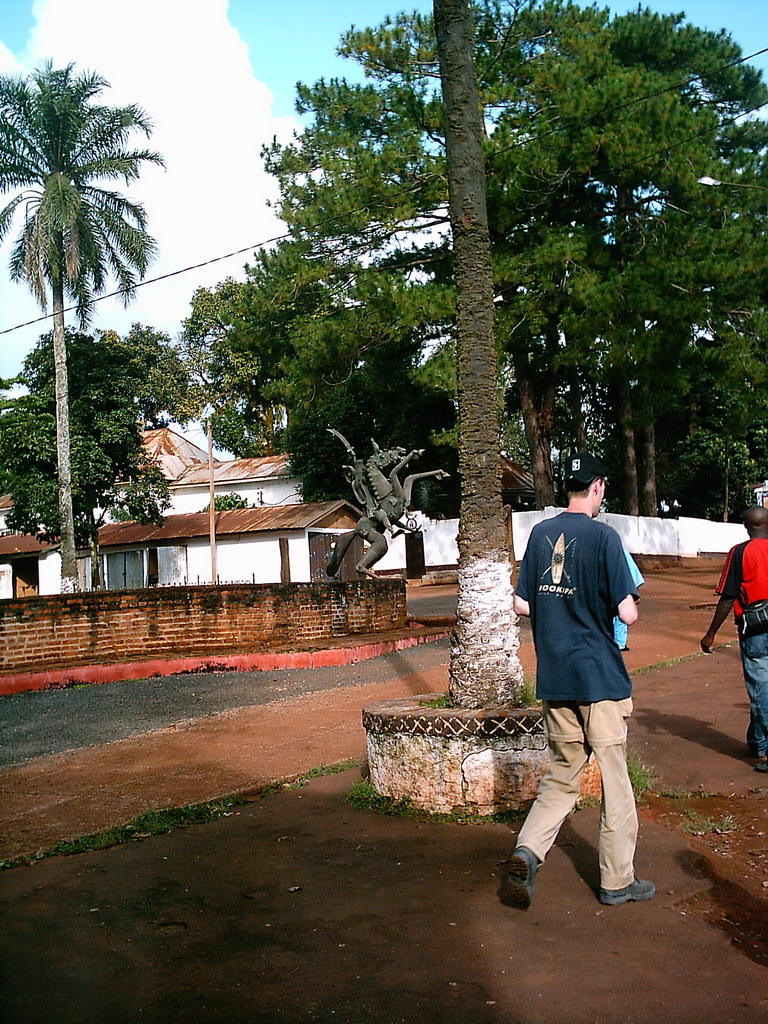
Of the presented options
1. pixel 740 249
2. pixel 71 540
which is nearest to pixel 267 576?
pixel 71 540

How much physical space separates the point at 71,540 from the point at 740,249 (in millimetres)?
18704

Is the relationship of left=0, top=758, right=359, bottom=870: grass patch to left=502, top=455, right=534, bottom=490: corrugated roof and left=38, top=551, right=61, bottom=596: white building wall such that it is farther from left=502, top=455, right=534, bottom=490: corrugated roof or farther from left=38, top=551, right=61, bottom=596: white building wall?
left=38, top=551, right=61, bottom=596: white building wall

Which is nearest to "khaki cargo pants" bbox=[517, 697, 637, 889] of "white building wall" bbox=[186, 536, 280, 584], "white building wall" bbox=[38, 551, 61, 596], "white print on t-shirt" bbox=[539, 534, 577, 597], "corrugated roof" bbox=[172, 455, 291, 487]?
"white print on t-shirt" bbox=[539, 534, 577, 597]

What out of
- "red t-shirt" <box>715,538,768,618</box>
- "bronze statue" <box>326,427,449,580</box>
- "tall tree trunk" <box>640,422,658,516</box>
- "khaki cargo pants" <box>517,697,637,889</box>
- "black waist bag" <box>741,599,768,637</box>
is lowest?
"khaki cargo pants" <box>517,697,637,889</box>

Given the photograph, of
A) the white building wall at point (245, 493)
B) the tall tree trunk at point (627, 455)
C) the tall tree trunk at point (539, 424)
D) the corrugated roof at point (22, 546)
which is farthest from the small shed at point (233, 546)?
the tall tree trunk at point (627, 455)

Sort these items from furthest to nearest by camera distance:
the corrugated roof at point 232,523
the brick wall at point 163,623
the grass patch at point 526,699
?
1. the corrugated roof at point 232,523
2. the brick wall at point 163,623
3. the grass patch at point 526,699

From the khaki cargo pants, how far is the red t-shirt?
252cm

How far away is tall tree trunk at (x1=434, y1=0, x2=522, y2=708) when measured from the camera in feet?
19.1

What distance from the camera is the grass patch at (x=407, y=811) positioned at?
204 inches

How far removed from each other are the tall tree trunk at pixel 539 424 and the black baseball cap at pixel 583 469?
2332 centimetres

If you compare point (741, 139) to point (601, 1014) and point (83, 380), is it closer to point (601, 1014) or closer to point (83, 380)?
point (83, 380)

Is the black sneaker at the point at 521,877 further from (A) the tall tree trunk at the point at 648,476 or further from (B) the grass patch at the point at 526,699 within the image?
(A) the tall tree trunk at the point at 648,476

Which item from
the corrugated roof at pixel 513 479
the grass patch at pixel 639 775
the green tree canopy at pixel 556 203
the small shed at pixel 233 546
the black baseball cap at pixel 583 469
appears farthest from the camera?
the corrugated roof at pixel 513 479

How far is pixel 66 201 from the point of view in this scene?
85.0 feet
